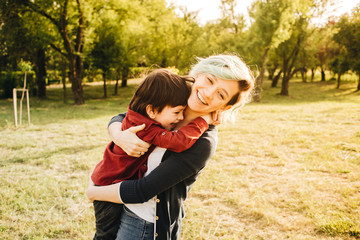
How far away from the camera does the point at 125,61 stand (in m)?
19.5

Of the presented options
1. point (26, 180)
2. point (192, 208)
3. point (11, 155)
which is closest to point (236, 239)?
point (192, 208)

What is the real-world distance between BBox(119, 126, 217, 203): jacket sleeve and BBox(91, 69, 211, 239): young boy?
13 cm

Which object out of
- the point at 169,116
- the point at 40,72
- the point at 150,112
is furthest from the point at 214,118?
the point at 40,72

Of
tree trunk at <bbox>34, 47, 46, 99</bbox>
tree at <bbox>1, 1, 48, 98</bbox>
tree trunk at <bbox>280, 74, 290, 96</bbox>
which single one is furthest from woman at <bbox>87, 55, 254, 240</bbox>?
tree trunk at <bbox>280, 74, 290, 96</bbox>

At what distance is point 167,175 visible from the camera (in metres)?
1.39

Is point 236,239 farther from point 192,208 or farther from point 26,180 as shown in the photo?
point 26,180

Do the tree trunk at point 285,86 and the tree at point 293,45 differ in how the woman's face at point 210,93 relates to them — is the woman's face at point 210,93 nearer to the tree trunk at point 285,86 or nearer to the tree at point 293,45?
the tree at point 293,45

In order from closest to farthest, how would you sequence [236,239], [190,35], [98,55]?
[236,239]
[98,55]
[190,35]

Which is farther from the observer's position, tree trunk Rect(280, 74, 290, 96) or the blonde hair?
tree trunk Rect(280, 74, 290, 96)

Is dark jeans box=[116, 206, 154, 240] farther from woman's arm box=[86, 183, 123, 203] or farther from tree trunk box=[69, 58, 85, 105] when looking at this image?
tree trunk box=[69, 58, 85, 105]

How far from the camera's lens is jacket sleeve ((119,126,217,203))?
54.7 inches

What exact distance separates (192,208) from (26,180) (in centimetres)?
326

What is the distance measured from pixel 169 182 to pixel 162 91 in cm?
59

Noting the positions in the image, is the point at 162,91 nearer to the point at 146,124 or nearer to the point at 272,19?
the point at 146,124
